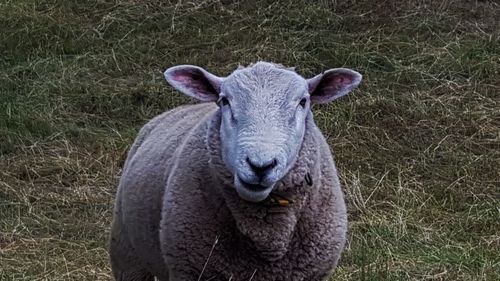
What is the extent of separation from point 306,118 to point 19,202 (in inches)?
149

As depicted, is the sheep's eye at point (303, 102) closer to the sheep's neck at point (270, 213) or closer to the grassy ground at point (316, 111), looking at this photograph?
the sheep's neck at point (270, 213)

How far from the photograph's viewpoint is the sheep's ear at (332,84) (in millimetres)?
3893

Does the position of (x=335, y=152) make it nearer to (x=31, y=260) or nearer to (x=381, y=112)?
(x=381, y=112)

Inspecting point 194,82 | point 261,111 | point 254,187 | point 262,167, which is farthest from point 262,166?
point 194,82

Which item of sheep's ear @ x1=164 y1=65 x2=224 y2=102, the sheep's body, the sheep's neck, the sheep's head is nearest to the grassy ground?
the sheep's body

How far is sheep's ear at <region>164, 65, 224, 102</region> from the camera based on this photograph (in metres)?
3.87

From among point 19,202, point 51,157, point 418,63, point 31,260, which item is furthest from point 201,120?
point 418,63

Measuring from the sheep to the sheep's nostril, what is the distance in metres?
0.07

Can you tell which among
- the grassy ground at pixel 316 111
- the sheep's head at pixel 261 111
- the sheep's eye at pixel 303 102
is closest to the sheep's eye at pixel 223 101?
the sheep's head at pixel 261 111

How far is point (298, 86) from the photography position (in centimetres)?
372

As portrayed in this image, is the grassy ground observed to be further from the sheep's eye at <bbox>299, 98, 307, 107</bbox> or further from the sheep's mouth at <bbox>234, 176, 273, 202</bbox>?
the sheep's mouth at <bbox>234, 176, 273, 202</bbox>

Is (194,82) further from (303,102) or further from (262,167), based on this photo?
(262,167)

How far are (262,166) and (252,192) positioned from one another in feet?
0.52

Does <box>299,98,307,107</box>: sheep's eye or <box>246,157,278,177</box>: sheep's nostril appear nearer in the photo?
<box>246,157,278,177</box>: sheep's nostril
